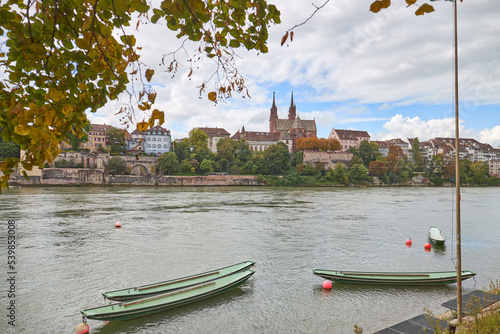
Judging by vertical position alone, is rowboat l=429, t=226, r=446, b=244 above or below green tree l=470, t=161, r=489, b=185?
below

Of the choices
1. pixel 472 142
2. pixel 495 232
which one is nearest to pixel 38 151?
pixel 495 232

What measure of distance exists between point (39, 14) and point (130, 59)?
75 centimetres

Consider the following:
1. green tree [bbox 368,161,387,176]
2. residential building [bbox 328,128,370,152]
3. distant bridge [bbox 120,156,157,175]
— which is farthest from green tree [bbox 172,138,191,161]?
residential building [bbox 328,128,370,152]

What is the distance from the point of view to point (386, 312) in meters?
7.93

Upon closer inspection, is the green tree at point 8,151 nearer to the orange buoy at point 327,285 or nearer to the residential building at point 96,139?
the residential building at point 96,139

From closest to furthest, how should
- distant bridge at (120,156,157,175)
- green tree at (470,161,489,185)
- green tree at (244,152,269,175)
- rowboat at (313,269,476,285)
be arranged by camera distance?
rowboat at (313,269,476,285)
distant bridge at (120,156,157,175)
green tree at (244,152,269,175)
green tree at (470,161,489,185)

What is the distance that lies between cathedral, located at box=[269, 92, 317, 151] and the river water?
77.8m

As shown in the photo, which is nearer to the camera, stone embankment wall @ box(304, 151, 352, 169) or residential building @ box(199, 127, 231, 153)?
stone embankment wall @ box(304, 151, 352, 169)

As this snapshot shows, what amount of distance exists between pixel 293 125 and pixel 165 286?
96.9 meters

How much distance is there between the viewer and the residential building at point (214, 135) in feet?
326

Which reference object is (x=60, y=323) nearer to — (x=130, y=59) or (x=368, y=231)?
(x=130, y=59)

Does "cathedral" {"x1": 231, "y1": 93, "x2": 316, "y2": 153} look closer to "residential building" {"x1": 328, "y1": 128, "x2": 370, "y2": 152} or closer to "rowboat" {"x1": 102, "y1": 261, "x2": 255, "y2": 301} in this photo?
"residential building" {"x1": 328, "y1": 128, "x2": 370, "y2": 152}

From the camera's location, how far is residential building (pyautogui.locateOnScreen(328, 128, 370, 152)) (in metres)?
102

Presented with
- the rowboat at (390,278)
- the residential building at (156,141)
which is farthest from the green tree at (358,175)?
the rowboat at (390,278)
